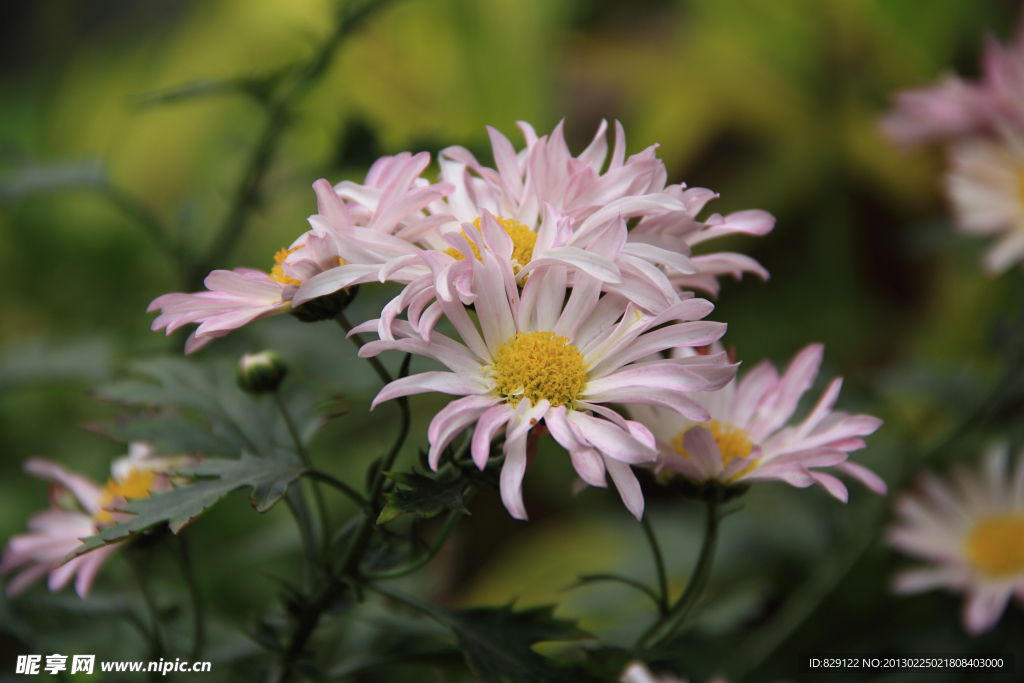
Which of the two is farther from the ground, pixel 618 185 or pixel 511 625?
pixel 618 185

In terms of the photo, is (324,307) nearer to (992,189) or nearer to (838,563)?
(838,563)

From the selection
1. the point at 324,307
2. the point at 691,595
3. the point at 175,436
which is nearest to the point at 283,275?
the point at 324,307

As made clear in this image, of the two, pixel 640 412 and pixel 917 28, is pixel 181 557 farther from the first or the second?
pixel 917 28

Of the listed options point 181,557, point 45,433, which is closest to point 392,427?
point 181,557

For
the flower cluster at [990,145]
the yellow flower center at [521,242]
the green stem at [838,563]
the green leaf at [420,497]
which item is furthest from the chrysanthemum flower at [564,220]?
the flower cluster at [990,145]

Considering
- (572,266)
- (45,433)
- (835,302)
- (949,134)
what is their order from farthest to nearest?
(835,302)
(45,433)
(949,134)
(572,266)

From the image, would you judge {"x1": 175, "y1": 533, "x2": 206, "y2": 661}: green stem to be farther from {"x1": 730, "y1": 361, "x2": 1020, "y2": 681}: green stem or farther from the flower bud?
{"x1": 730, "y1": 361, "x2": 1020, "y2": 681}: green stem
